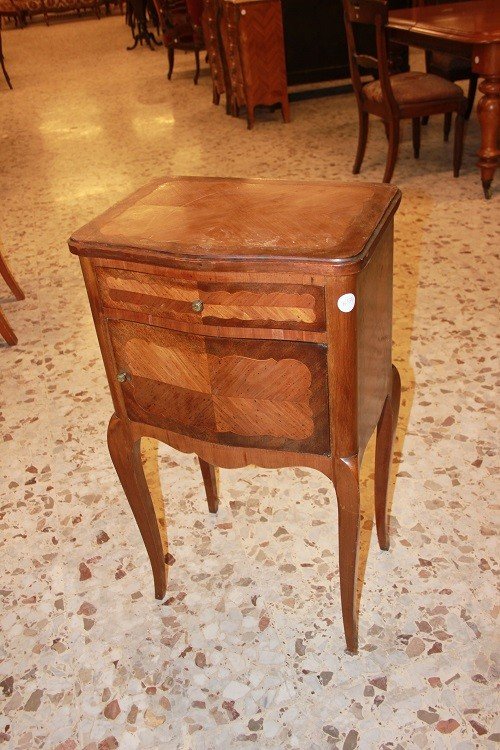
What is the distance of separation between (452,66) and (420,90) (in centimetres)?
88

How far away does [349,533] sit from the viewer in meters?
1.34

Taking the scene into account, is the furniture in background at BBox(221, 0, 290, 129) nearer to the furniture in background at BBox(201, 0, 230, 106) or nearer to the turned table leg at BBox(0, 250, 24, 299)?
the furniture in background at BBox(201, 0, 230, 106)

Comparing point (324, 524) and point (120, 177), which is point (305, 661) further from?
point (120, 177)

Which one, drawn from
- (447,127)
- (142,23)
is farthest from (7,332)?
(142,23)

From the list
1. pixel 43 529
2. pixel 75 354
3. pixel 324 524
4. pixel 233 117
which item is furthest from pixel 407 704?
pixel 233 117

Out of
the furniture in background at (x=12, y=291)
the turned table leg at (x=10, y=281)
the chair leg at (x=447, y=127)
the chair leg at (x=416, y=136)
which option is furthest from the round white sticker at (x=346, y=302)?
the chair leg at (x=447, y=127)

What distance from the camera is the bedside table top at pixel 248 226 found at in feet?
3.62

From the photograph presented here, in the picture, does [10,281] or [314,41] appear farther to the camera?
[314,41]

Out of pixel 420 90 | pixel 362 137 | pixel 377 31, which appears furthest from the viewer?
pixel 362 137

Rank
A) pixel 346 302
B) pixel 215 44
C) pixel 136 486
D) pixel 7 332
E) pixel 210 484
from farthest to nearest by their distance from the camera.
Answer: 1. pixel 215 44
2. pixel 7 332
3. pixel 210 484
4. pixel 136 486
5. pixel 346 302

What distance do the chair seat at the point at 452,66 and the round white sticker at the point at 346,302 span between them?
3.91m

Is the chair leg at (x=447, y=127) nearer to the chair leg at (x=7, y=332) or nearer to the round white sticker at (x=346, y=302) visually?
the chair leg at (x=7, y=332)

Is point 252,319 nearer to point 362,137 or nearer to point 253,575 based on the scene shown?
point 253,575

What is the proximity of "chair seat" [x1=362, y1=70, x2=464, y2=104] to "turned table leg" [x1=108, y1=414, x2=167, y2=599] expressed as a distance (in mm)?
2996
